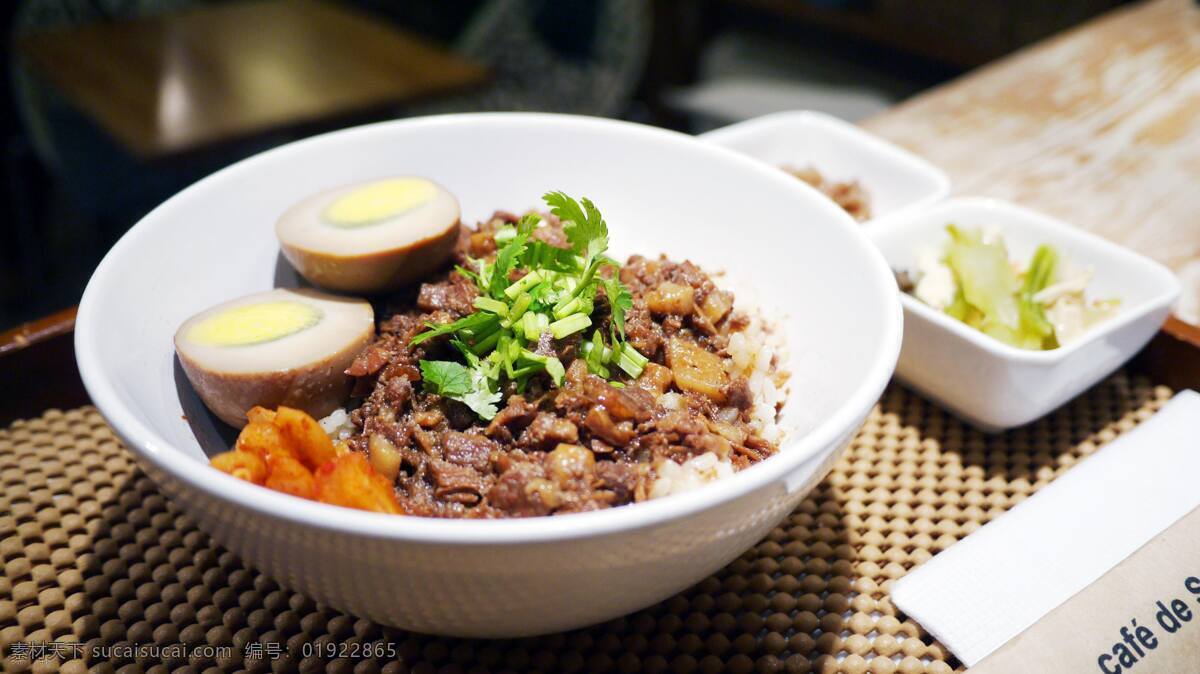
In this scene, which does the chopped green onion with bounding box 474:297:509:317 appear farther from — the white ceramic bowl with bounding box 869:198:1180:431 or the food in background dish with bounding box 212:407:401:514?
the white ceramic bowl with bounding box 869:198:1180:431

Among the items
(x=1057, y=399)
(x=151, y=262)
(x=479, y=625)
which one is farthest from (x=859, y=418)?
(x=151, y=262)

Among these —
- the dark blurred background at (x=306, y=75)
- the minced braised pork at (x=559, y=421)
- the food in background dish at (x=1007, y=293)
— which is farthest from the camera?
the dark blurred background at (x=306, y=75)

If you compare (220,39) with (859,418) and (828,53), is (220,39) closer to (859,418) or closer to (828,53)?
(828,53)

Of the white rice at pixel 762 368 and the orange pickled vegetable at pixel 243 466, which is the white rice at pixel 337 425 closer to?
the orange pickled vegetable at pixel 243 466

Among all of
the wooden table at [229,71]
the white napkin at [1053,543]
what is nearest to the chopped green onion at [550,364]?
the white napkin at [1053,543]

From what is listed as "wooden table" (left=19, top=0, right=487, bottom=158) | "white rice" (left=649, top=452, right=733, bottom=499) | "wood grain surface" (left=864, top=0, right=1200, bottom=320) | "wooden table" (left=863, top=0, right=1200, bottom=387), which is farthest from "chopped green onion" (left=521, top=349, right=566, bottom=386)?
"wooden table" (left=19, top=0, right=487, bottom=158)

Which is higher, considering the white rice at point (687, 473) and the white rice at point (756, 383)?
the white rice at point (687, 473)

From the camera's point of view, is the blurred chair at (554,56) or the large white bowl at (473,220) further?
the blurred chair at (554,56)
